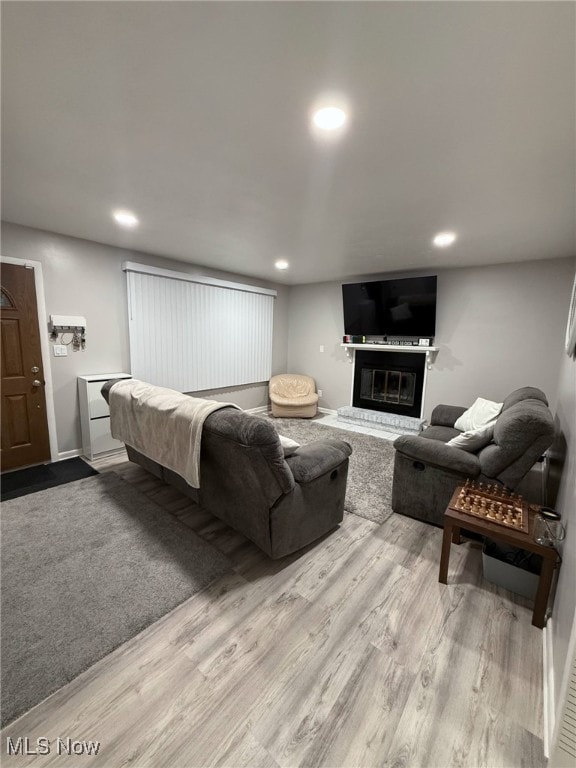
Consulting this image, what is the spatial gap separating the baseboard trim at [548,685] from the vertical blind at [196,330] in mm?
4310

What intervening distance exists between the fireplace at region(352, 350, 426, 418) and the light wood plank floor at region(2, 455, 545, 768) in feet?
10.9

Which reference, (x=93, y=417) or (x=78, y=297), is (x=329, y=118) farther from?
(x=93, y=417)

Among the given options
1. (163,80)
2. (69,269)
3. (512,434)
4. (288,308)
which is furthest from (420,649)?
(288,308)

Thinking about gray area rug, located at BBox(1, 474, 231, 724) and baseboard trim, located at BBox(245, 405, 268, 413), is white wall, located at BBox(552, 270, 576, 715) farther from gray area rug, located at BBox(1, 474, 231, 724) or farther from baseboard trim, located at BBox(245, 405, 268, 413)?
baseboard trim, located at BBox(245, 405, 268, 413)

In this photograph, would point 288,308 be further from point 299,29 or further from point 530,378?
point 299,29

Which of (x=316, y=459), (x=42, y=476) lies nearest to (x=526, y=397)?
(x=316, y=459)

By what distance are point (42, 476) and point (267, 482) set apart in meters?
2.75

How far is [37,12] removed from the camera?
3.25 ft

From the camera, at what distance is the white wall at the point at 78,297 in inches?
124

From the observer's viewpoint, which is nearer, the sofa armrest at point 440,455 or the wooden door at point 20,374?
the sofa armrest at point 440,455

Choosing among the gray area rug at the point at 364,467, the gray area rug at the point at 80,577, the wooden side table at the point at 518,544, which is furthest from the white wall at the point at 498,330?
the gray area rug at the point at 80,577

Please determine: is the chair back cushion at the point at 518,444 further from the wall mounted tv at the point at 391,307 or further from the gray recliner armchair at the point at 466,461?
the wall mounted tv at the point at 391,307

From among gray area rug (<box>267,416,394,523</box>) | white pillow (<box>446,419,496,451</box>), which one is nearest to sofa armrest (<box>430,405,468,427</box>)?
gray area rug (<box>267,416,394,523</box>)

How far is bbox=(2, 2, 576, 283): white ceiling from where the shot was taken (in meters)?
0.99
